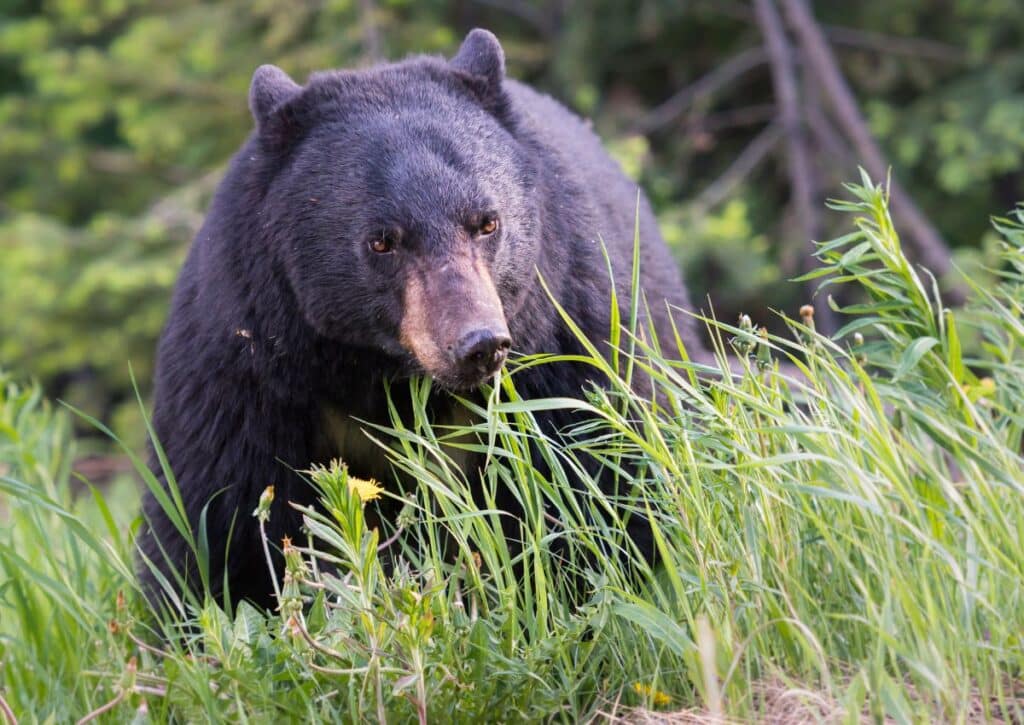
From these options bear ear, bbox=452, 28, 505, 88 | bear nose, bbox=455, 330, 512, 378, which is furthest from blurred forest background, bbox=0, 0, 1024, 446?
bear nose, bbox=455, 330, 512, 378

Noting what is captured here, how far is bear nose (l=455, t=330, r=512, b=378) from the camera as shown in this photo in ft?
9.42

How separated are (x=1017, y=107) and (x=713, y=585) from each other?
5.85 m

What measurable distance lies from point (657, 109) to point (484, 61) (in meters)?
5.41

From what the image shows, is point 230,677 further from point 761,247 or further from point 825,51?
point 825,51

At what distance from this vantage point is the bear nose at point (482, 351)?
2871mm

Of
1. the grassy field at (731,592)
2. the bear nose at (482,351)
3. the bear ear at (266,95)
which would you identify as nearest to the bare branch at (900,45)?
the bear ear at (266,95)

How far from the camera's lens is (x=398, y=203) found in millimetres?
3275

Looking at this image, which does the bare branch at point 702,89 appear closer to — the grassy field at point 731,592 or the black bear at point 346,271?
the black bear at point 346,271

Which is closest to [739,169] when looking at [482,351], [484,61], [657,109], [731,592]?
[657,109]

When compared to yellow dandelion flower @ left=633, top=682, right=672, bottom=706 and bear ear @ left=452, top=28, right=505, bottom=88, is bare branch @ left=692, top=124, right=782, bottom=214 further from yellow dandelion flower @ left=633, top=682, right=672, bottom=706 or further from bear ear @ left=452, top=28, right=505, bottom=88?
yellow dandelion flower @ left=633, top=682, right=672, bottom=706

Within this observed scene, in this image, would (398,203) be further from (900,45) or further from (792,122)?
(900,45)

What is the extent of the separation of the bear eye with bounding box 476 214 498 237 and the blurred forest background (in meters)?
4.17

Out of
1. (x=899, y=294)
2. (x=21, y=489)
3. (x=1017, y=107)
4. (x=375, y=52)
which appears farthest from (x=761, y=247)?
(x=21, y=489)

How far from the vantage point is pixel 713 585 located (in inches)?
96.1
